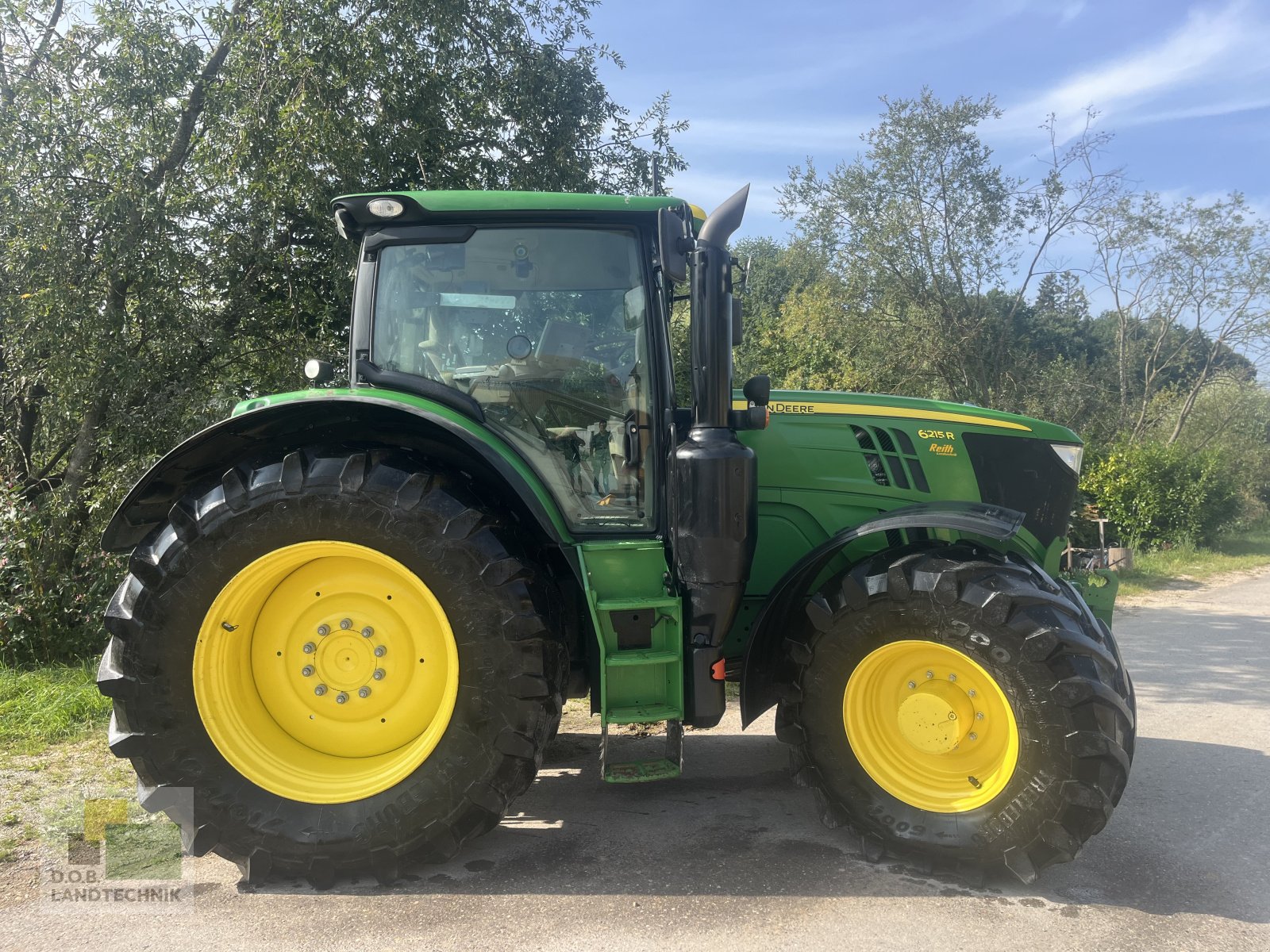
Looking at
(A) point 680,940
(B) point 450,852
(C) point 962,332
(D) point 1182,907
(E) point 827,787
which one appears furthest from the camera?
(C) point 962,332

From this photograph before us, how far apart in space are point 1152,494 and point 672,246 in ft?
45.2

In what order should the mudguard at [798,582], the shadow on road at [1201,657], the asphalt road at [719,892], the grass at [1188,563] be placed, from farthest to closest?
the grass at [1188,563]
the shadow on road at [1201,657]
the mudguard at [798,582]
the asphalt road at [719,892]

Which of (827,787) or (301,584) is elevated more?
(301,584)

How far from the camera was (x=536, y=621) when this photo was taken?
2746mm

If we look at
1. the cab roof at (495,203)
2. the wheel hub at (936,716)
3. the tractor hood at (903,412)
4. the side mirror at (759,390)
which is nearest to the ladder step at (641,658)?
the wheel hub at (936,716)

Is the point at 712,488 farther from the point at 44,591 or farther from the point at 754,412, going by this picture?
the point at 44,591

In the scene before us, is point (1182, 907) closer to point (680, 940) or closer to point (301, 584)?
point (680, 940)

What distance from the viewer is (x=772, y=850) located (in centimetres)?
295

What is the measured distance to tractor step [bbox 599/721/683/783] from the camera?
2.87 metres

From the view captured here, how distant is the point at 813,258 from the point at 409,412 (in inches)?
489

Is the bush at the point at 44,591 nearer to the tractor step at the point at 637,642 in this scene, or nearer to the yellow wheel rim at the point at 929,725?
the tractor step at the point at 637,642

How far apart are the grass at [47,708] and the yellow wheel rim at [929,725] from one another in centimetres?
382

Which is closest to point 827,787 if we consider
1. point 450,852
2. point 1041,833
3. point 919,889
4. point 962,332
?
point 919,889

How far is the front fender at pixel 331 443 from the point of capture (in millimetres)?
2863
